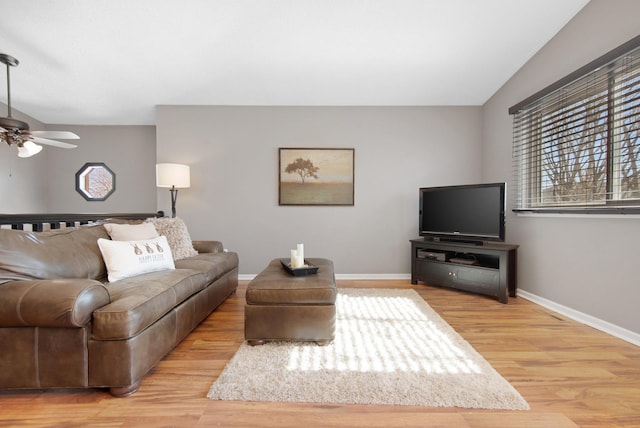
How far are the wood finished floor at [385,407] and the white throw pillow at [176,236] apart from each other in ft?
3.20

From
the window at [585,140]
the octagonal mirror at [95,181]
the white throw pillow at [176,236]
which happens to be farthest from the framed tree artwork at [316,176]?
the octagonal mirror at [95,181]

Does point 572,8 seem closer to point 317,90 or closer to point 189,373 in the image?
point 317,90

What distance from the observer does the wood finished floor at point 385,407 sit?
3.96 feet

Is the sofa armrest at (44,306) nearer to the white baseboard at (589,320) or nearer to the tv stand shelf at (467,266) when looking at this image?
the tv stand shelf at (467,266)

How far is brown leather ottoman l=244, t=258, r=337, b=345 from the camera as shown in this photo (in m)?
1.81

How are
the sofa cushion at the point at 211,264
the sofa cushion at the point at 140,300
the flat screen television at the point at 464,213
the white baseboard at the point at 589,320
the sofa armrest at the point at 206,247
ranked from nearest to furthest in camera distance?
the sofa cushion at the point at 140,300
the white baseboard at the point at 589,320
the sofa cushion at the point at 211,264
the flat screen television at the point at 464,213
the sofa armrest at the point at 206,247

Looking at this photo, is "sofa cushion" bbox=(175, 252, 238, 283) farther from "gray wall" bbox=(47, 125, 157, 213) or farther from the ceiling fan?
"gray wall" bbox=(47, 125, 157, 213)

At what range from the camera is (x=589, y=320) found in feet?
7.27

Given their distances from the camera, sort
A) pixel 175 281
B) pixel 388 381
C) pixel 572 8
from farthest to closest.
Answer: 1. pixel 572 8
2. pixel 175 281
3. pixel 388 381

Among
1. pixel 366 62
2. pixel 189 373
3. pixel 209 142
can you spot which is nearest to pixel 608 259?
pixel 366 62

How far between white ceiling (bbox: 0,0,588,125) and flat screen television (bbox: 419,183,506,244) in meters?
1.32

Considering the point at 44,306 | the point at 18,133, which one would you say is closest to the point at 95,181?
the point at 18,133

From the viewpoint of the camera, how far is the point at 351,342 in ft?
6.25

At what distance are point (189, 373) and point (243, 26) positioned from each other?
8.85 feet
